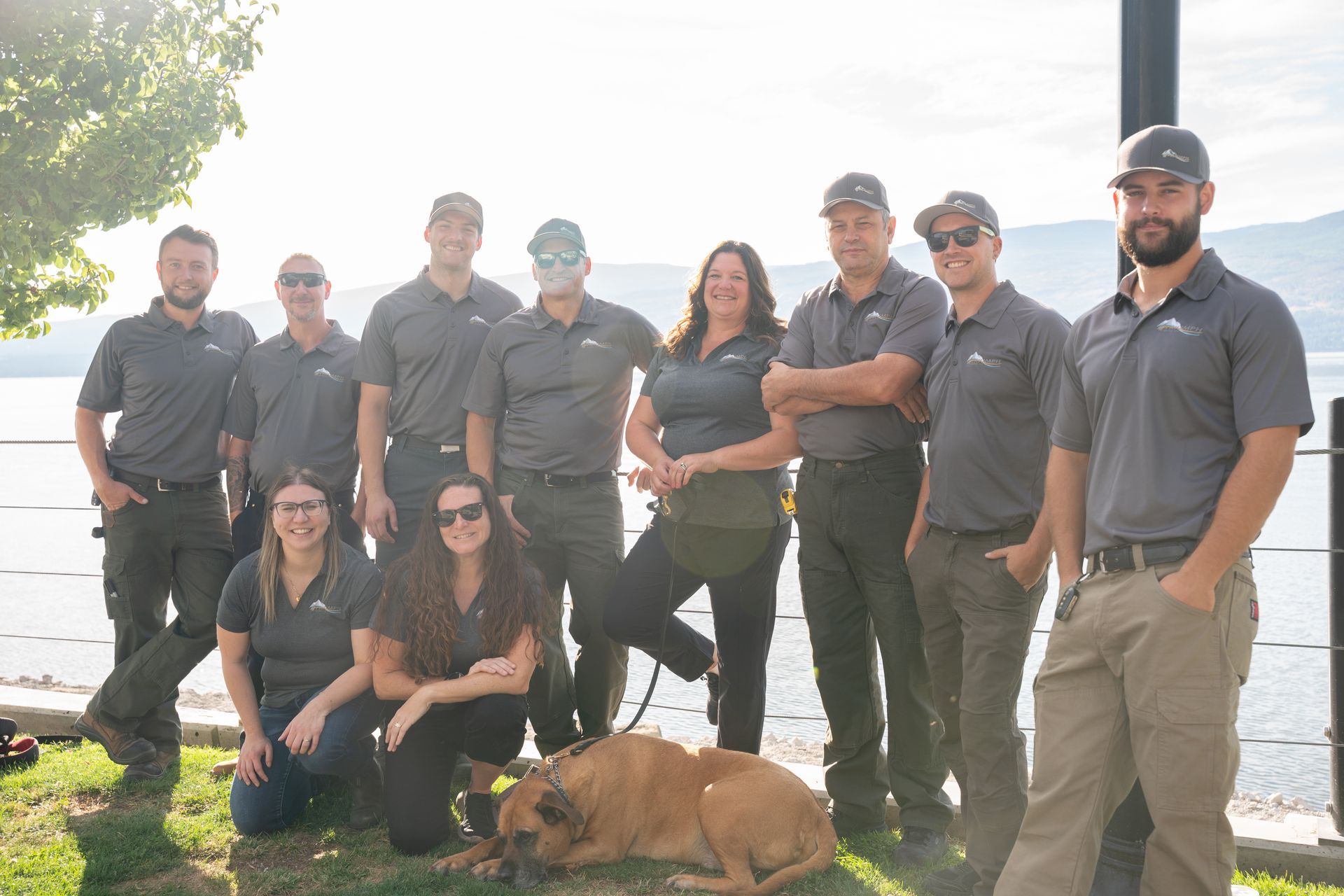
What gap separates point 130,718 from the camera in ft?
16.0

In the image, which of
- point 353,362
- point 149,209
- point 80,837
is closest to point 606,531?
point 353,362

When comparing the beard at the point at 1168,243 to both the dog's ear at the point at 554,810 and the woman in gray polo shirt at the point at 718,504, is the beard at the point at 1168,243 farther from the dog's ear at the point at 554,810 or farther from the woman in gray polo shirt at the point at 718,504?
the dog's ear at the point at 554,810

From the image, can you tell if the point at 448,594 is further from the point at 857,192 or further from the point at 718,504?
the point at 857,192

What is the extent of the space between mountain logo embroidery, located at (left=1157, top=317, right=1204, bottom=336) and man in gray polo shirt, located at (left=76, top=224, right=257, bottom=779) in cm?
425

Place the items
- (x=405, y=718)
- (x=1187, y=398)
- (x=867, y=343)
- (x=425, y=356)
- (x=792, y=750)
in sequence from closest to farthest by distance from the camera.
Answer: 1. (x=1187, y=398)
2. (x=867, y=343)
3. (x=405, y=718)
4. (x=425, y=356)
5. (x=792, y=750)

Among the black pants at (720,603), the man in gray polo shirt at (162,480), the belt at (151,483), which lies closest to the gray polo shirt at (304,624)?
the man in gray polo shirt at (162,480)

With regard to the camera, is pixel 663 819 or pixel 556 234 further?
pixel 556 234

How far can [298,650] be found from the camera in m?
4.30

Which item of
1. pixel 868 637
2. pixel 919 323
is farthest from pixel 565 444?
pixel 919 323

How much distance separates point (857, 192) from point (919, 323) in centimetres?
54

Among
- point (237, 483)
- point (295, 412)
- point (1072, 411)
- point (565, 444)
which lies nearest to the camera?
point (1072, 411)

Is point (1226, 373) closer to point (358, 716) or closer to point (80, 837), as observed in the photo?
point (358, 716)

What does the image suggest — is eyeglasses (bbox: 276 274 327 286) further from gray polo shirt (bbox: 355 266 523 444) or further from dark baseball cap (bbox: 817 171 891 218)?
dark baseball cap (bbox: 817 171 891 218)

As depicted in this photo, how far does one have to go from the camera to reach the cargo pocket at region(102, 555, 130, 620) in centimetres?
500
